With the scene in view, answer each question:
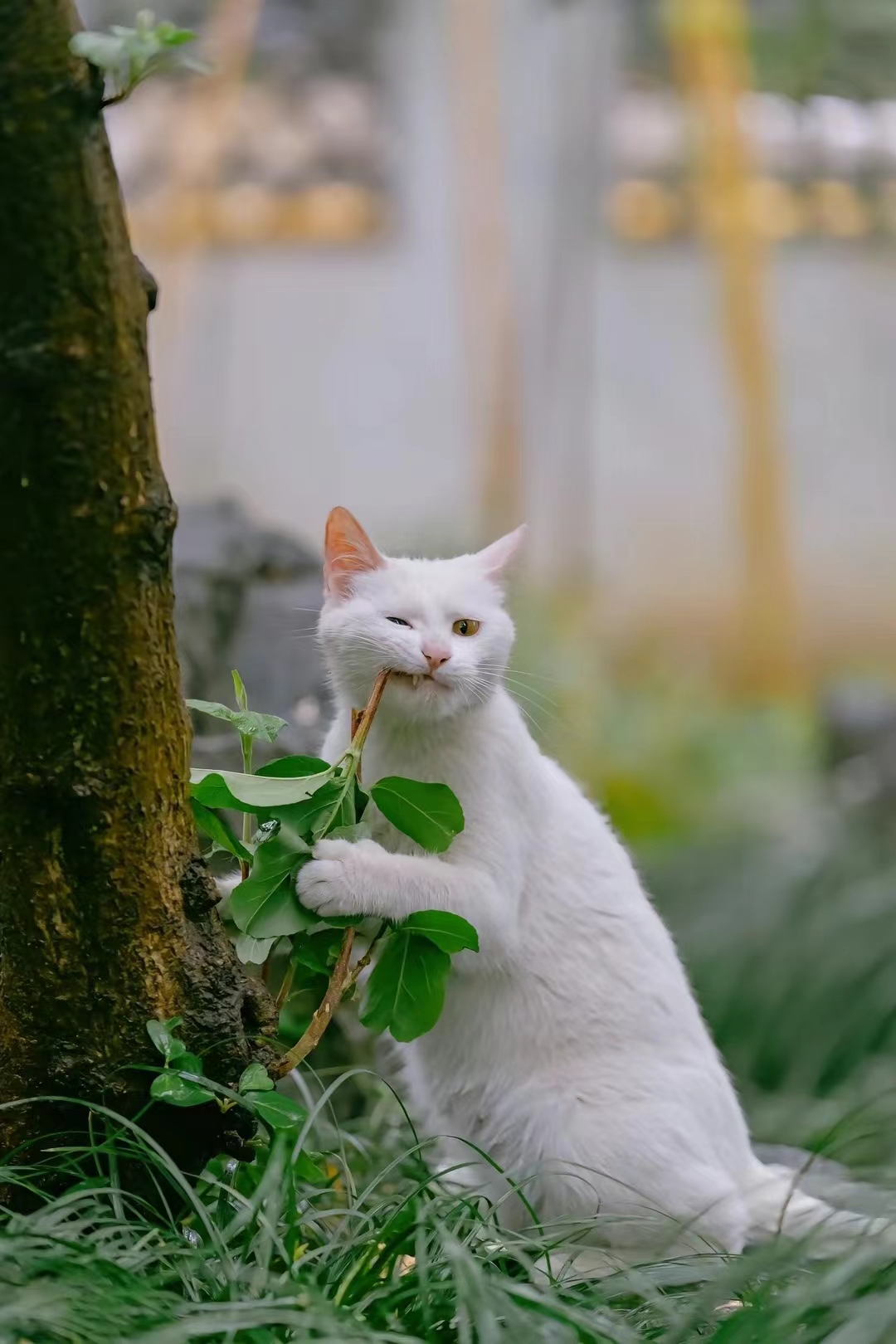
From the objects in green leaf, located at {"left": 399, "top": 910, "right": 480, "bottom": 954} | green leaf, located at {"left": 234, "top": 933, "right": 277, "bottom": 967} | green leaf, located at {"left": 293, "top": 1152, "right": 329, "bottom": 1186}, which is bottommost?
green leaf, located at {"left": 293, "top": 1152, "right": 329, "bottom": 1186}

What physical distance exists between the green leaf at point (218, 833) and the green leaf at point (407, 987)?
8.6 inches

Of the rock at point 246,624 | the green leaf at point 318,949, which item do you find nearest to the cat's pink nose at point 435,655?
the green leaf at point 318,949

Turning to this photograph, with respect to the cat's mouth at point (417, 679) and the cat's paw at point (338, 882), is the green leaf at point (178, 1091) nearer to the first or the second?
the cat's paw at point (338, 882)

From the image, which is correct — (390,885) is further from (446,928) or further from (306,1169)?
(306,1169)

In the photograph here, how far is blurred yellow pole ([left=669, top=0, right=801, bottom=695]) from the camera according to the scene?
740cm

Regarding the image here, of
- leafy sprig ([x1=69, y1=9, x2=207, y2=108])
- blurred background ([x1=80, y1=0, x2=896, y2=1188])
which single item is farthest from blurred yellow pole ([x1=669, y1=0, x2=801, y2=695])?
leafy sprig ([x1=69, y1=9, x2=207, y2=108])

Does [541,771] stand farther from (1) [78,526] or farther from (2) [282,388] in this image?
(2) [282,388]

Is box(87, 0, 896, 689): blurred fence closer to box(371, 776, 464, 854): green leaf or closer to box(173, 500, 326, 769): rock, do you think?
box(173, 500, 326, 769): rock

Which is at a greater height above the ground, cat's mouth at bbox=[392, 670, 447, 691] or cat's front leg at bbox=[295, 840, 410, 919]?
cat's mouth at bbox=[392, 670, 447, 691]

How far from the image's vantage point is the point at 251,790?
173cm

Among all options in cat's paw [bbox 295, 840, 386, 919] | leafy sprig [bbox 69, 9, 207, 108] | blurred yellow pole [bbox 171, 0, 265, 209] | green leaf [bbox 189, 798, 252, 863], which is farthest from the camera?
blurred yellow pole [bbox 171, 0, 265, 209]

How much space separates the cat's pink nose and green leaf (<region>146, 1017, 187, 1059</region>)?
0.53 metres

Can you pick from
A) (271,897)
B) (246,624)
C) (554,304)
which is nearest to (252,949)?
(271,897)

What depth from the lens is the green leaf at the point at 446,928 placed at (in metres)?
1.75
